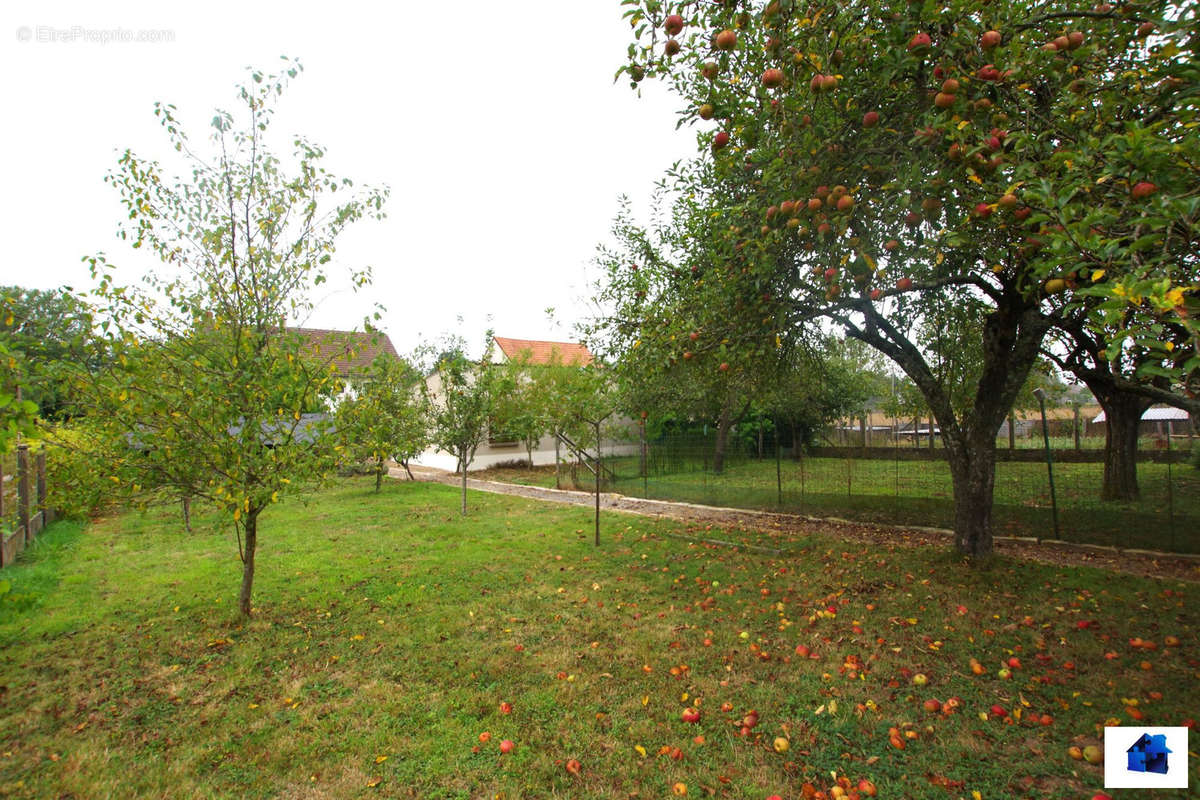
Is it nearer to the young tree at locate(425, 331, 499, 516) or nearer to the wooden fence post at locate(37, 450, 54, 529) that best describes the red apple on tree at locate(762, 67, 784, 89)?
the young tree at locate(425, 331, 499, 516)


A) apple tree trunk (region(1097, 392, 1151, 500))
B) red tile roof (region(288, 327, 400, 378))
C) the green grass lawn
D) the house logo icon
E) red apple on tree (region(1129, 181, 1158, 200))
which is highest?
red apple on tree (region(1129, 181, 1158, 200))

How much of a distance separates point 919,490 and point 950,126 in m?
9.46

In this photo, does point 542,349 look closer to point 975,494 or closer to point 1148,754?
point 975,494

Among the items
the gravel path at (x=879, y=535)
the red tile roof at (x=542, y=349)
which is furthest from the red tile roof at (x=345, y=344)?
the red tile roof at (x=542, y=349)

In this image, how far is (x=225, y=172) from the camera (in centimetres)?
465

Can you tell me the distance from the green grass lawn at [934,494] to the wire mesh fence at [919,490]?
0.7 inches

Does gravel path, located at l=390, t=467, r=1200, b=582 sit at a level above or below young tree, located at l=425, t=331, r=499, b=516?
below

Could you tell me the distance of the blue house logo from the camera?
2.74 meters

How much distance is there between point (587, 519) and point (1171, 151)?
8978 mm

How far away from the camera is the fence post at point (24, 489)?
8.12 meters

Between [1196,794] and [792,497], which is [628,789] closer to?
[1196,794]

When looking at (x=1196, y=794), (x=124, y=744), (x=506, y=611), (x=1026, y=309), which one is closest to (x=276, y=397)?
(x=124, y=744)

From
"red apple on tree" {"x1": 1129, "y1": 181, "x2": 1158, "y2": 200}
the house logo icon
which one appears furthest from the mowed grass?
"red apple on tree" {"x1": 1129, "y1": 181, "x2": 1158, "y2": 200}

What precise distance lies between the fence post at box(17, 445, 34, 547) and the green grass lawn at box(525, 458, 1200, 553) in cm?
1062
